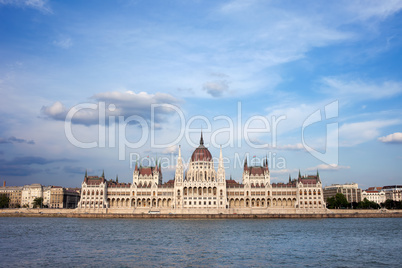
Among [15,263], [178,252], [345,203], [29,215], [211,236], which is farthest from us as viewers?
[345,203]

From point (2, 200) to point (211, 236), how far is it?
11718 cm

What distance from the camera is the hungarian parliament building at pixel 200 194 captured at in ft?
430

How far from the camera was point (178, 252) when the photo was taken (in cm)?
4356

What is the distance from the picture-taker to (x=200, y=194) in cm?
13275

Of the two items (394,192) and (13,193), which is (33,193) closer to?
(13,193)

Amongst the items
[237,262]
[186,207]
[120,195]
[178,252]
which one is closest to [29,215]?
[120,195]

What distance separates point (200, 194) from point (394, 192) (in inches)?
4210

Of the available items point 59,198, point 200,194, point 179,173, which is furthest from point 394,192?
point 59,198

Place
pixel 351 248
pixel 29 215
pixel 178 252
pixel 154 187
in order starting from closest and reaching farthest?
pixel 178 252
pixel 351 248
pixel 29 215
pixel 154 187

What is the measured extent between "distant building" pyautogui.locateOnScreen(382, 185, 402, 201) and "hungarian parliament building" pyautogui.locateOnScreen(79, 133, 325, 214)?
71681mm

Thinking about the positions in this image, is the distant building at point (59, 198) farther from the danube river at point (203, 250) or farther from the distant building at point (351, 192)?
the distant building at point (351, 192)

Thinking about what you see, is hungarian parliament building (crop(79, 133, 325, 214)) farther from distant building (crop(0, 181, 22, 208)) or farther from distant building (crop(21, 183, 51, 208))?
distant building (crop(0, 181, 22, 208))

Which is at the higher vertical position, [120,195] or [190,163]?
[190,163]

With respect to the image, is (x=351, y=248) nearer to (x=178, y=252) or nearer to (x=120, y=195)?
(x=178, y=252)
